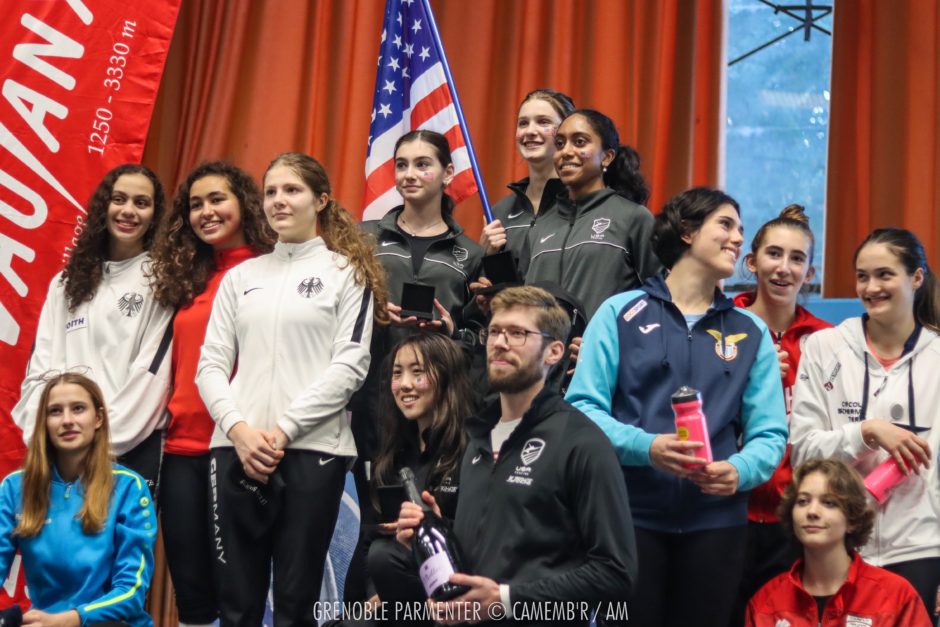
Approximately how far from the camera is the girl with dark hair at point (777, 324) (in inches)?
152

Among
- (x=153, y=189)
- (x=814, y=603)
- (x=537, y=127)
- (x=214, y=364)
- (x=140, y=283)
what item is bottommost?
(x=814, y=603)

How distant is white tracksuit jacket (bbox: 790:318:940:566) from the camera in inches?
145

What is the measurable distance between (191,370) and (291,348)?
0.45 m

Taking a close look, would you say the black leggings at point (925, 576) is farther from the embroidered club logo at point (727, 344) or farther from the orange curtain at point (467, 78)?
the orange curtain at point (467, 78)

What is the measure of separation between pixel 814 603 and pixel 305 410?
1.67m

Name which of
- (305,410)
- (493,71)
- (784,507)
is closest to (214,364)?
(305,410)

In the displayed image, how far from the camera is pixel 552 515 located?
3.05 metres

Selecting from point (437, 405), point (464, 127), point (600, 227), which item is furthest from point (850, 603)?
point (464, 127)

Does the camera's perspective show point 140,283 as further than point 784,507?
Yes

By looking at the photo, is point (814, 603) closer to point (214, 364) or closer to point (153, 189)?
point (214, 364)

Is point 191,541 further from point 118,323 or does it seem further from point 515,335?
point 515,335

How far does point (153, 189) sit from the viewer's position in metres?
4.59

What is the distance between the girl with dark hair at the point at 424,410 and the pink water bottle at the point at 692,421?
0.82 m

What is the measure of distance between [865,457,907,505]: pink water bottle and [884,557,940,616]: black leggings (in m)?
0.21
